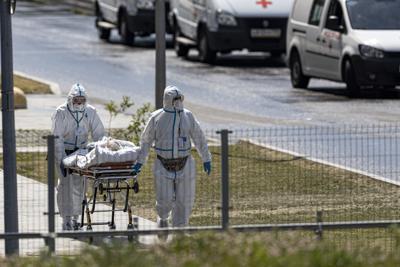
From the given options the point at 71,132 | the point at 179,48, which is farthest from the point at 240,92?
the point at 71,132

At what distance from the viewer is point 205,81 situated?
30734 millimetres

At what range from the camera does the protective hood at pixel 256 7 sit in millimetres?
32625

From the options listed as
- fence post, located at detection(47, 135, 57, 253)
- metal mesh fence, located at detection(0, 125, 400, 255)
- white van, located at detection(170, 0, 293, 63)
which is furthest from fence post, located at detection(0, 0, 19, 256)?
white van, located at detection(170, 0, 293, 63)

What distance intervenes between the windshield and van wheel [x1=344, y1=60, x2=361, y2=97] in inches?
25.8

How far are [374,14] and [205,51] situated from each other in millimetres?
5901

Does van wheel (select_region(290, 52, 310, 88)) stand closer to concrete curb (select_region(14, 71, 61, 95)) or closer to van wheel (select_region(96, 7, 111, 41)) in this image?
concrete curb (select_region(14, 71, 61, 95))

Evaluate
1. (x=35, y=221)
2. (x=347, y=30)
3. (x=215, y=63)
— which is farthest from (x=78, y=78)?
(x=35, y=221)

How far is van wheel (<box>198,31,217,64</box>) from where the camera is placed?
3320 cm

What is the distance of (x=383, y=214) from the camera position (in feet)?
52.5

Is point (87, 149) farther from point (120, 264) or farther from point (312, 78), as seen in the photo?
point (312, 78)

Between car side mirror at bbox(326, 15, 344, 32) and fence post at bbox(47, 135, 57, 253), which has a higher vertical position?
car side mirror at bbox(326, 15, 344, 32)

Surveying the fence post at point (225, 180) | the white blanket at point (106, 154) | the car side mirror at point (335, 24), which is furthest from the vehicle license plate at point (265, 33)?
the fence post at point (225, 180)

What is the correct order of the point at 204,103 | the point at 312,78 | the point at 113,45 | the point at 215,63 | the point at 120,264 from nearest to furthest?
the point at 120,264
the point at 204,103
the point at 312,78
the point at 215,63
the point at 113,45

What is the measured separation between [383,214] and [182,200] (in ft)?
6.83
